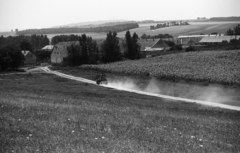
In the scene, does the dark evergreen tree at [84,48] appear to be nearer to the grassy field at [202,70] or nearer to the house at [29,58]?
the grassy field at [202,70]

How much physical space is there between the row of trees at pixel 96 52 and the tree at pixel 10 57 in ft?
56.6

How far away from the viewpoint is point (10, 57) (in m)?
92.9

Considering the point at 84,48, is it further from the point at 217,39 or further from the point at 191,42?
the point at 191,42

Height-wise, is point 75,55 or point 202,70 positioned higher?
point 75,55

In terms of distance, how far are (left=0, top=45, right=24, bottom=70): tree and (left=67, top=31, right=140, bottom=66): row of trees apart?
17244 millimetres

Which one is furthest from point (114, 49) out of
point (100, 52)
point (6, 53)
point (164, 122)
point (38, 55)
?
point (164, 122)

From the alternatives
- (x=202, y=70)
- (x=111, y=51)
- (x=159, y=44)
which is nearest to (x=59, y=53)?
(x=111, y=51)

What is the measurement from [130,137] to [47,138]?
346cm

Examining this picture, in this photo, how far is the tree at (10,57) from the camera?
92.2 m

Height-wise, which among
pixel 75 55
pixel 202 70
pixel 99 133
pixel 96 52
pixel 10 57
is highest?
pixel 99 133

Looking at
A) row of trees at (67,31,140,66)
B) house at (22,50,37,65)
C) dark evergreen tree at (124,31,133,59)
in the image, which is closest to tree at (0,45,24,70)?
row of trees at (67,31,140,66)

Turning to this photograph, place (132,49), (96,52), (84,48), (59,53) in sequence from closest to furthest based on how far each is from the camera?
(84,48) < (96,52) < (132,49) < (59,53)

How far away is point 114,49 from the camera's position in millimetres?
102188

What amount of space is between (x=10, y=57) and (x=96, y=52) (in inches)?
1178
